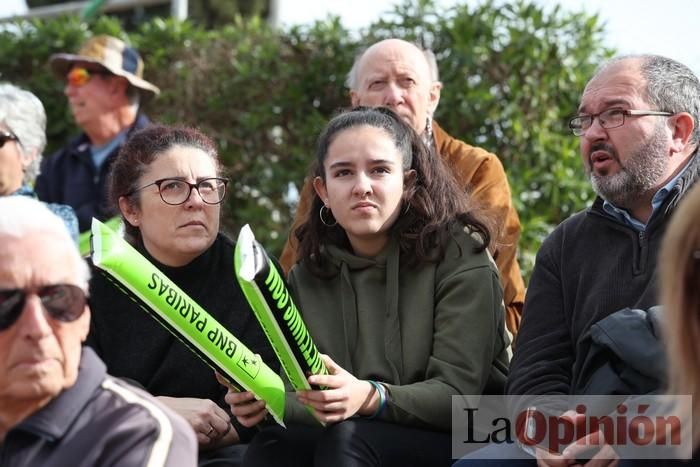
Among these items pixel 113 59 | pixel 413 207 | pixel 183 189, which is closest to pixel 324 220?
pixel 413 207

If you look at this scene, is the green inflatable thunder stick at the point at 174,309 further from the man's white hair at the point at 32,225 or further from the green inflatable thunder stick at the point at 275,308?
the man's white hair at the point at 32,225

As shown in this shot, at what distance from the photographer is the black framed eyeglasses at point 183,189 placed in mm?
4355

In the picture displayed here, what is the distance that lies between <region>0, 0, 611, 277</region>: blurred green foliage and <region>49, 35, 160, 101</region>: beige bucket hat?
901mm

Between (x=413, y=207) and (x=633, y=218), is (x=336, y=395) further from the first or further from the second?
(x=633, y=218)

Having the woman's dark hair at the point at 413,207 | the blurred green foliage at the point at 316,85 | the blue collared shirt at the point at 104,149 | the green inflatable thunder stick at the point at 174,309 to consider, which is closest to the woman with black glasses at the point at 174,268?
the woman's dark hair at the point at 413,207

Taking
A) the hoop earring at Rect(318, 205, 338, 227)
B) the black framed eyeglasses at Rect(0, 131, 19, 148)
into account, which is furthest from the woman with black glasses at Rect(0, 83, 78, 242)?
the hoop earring at Rect(318, 205, 338, 227)

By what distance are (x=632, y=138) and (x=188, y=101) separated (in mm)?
4859

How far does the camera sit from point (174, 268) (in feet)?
14.4

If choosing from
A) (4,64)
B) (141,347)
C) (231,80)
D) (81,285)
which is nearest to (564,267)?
(141,347)

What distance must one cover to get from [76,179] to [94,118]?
450 mm

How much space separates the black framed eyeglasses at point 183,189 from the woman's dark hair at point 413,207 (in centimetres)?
42

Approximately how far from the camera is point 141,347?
422 cm

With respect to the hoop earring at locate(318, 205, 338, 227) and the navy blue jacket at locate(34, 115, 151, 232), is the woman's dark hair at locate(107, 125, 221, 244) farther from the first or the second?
the navy blue jacket at locate(34, 115, 151, 232)

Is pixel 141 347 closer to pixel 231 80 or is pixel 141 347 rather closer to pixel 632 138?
pixel 632 138
